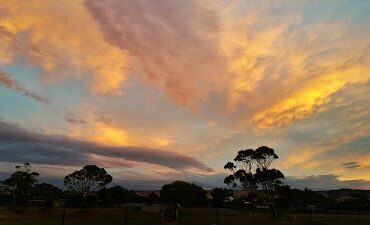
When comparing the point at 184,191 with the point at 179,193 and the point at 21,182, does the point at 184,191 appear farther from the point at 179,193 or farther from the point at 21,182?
the point at 21,182

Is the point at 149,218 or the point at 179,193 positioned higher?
the point at 179,193

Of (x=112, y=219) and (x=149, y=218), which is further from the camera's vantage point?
(x=149, y=218)

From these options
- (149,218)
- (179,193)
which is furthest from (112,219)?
(179,193)

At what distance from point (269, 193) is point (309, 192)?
98.9 feet

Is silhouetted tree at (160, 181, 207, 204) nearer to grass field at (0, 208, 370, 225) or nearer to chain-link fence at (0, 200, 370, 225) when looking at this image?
chain-link fence at (0, 200, 370, 225)

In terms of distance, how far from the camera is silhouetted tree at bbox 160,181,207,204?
81375 millimetres

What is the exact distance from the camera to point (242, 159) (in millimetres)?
105188

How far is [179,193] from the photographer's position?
81.8m

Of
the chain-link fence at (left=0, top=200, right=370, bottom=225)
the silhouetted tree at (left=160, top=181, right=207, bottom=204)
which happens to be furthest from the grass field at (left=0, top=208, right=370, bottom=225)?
the silhouetted tree at (left=160, top=181, right=207, bottom=204)

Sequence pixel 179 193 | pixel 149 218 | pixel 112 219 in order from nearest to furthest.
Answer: pixel 112 219 → pixel 149 218 → pixel 179 193

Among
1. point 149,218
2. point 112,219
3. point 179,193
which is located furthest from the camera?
point 179,193

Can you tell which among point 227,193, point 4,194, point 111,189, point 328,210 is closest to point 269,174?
point 328,210

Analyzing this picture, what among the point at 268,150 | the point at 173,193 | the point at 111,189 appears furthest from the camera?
the point at 111,189

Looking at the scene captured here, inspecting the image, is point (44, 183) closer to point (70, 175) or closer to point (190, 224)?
point (70, 175)
